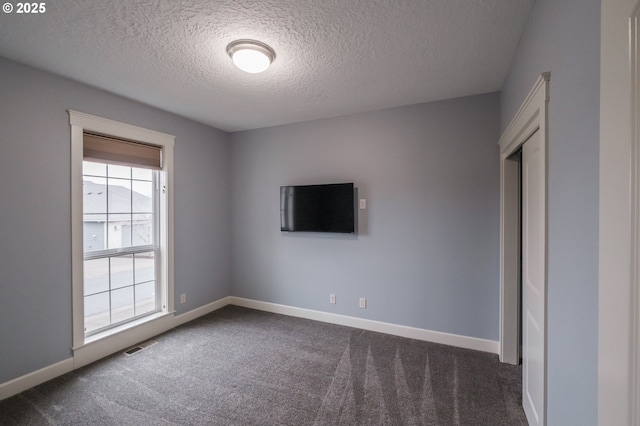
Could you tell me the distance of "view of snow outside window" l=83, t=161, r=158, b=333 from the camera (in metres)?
2.81

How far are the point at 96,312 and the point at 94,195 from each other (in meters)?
1.23

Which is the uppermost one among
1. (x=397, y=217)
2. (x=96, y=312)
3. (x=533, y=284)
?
(x=397, y=217)

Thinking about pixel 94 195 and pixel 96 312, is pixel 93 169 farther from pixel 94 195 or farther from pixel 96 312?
pixel 96 312

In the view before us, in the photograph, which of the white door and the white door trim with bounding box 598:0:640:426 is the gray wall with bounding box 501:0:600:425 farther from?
the white door trim with bounding box 598:0:640:426

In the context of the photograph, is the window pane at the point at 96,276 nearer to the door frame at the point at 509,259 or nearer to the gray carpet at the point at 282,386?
the gray carpet at the point at 282,386

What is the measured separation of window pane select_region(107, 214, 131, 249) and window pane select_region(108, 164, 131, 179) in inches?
17.5

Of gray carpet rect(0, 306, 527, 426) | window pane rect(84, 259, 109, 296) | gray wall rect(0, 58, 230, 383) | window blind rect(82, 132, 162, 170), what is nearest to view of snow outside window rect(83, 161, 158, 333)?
window pane rect(84, 259, 109, 296)

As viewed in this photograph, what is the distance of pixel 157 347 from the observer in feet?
9.78

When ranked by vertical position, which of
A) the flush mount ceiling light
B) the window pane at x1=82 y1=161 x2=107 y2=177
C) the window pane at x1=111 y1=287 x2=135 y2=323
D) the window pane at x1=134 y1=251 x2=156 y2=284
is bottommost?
the window pane at x1=111 y1=287 x2=135 y2=323

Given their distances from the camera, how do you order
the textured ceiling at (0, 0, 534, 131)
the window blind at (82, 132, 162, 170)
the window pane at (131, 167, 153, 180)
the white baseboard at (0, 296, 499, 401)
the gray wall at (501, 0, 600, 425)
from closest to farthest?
the gray wall at (501, 0, 600, 425), the textured ceiling at (0, 0, 534, 131), the white baseboard at (0, 296, 499, 401), the window blind at (82, 132, 162, 170), the window pane at (131, 167, 153, 180)

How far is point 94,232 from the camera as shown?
282cm

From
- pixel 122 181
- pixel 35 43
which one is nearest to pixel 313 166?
pixel 122 181

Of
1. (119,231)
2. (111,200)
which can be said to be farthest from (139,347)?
(111,200)

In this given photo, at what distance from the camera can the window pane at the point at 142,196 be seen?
10.7 feet
